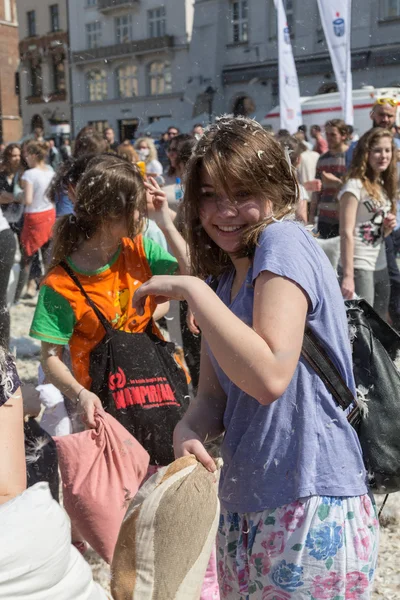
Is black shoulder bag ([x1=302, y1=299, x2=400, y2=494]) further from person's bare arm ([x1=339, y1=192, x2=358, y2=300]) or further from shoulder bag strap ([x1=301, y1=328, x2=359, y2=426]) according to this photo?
person's bare arm ([x1=339, y1=192, x2=358, y2=300])

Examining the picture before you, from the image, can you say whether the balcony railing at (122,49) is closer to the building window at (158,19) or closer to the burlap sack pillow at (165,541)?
the building window at (158,19)

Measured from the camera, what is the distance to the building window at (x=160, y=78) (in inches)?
866

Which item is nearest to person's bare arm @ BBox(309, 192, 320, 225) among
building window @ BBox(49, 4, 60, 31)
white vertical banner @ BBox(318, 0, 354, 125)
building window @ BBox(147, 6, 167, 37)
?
white vertical banner @ BBox(318, 0, 354, 125)

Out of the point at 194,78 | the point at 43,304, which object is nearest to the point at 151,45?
the point at 194,78

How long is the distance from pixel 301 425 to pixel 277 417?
0.17 ft

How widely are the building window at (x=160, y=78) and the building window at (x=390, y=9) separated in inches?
303

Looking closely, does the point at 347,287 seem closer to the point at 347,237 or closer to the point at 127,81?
the point at 347,237

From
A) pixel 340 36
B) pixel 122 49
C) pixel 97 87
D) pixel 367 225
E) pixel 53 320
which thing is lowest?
pixel 53 320

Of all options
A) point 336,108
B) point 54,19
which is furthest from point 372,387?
point 336,108

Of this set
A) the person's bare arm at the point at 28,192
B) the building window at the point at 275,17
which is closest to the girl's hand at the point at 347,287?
the person's bare arm at the point at 28,192

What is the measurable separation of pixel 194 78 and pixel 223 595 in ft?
77.5

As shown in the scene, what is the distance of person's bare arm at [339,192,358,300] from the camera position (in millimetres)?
4238

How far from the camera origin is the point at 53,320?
2.36 meters

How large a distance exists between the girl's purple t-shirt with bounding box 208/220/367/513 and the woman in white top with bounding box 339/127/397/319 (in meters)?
2.82
